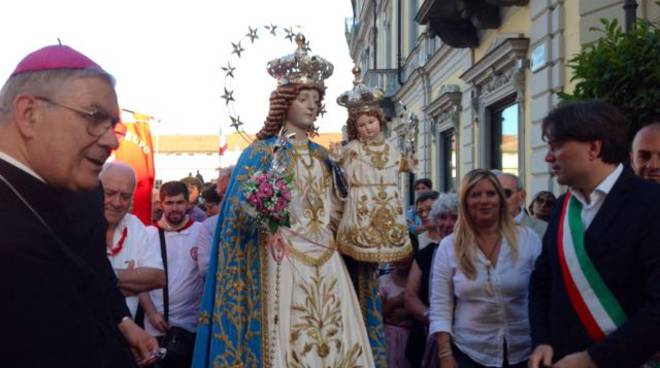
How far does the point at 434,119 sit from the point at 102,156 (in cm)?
1511

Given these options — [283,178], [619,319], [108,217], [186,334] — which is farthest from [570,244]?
[186,334]

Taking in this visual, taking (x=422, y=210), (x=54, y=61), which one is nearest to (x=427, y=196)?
(x=422, y=210)

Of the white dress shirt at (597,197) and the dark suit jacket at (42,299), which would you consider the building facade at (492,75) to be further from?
the dark suit jacket at (42,299)

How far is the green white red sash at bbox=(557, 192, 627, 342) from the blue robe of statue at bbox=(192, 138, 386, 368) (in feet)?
5.31

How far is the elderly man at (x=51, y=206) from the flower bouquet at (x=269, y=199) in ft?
6.06

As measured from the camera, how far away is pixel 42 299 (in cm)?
136

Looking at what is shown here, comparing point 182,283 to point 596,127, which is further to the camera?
point 182,283

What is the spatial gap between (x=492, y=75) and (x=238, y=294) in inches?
322

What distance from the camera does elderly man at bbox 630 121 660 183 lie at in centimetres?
338

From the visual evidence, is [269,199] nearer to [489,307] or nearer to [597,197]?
[489,307]

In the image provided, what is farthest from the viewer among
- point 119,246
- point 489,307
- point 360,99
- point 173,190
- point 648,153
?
point 173,190

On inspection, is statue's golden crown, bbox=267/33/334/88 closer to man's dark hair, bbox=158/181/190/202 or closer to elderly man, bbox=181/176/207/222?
man's dark hair, bbox=158/181/190/202

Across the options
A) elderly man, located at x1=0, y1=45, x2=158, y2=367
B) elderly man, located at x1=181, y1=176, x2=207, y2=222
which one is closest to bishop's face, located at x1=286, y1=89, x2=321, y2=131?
elderly man, located at x1=0, y1=45, x2=158, y2=367

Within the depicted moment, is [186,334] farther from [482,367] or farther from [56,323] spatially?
[56,323]
